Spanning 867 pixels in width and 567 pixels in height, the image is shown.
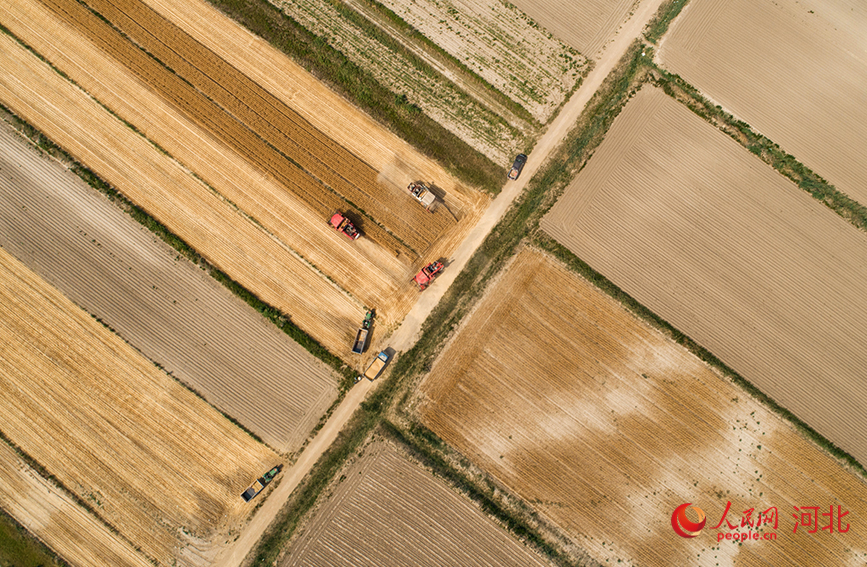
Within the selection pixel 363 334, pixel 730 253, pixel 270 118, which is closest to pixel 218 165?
pixel 270 118

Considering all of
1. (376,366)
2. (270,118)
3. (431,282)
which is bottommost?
(376,366)

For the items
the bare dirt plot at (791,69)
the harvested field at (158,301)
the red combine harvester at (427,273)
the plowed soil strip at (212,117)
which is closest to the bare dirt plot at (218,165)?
the plowed soil strip at (212,117)

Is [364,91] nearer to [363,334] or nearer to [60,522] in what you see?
[363,334]

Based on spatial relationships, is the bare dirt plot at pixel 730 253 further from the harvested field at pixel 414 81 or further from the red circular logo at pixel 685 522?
the red circular logo at pixel 685 522

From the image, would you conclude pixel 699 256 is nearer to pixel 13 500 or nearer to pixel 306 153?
pixel 306 153

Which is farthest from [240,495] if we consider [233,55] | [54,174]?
[233,55]

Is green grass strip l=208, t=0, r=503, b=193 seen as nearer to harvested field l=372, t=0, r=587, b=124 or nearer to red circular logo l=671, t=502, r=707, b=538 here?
harvested field l=372, t=0, r=587, b=124
